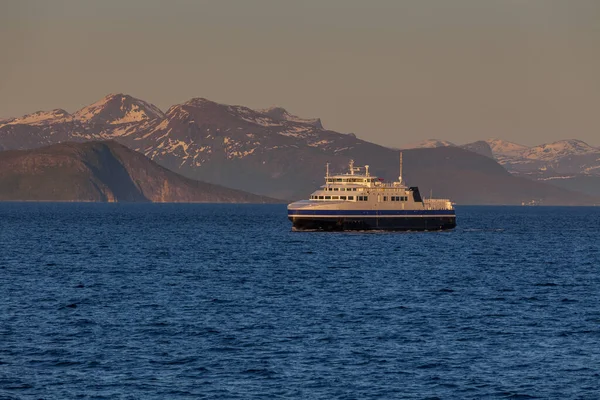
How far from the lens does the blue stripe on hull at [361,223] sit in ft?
590

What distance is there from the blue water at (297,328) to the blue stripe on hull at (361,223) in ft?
176

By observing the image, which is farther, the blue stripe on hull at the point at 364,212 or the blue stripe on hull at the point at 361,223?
the blue stripe on hull at the point at 361,223

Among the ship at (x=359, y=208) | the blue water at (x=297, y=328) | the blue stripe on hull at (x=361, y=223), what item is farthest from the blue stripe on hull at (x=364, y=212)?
the blue water at (x=297, y=328)

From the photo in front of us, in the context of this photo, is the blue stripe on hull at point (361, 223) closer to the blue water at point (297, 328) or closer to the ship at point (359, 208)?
the ship at point (359, 208)

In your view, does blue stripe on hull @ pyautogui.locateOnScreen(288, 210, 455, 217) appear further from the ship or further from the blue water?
the blue water

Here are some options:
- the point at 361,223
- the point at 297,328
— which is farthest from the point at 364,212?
the point at 297,328

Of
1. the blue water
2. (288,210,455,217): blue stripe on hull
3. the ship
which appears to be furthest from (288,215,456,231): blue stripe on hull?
the blue water

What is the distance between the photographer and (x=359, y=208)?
598 ft

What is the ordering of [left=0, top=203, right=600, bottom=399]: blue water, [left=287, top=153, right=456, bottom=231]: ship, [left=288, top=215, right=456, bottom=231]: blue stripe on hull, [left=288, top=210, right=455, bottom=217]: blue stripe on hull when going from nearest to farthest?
[left=0, top=203, right=600, bottom=399]: blue water → [left=288, top=210, right=455, bottom=217]: blue stripe on hull → [left=288, top=215, right=456, bottom=231]: blue stripe on hull → [left=287, top=153, right=456, bottom=231]: ship

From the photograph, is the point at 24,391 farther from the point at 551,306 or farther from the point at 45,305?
the point at 551,306

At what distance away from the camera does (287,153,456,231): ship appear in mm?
180125

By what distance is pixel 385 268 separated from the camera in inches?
4437

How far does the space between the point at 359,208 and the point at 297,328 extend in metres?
118

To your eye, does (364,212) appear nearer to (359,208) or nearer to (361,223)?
(359,208)
